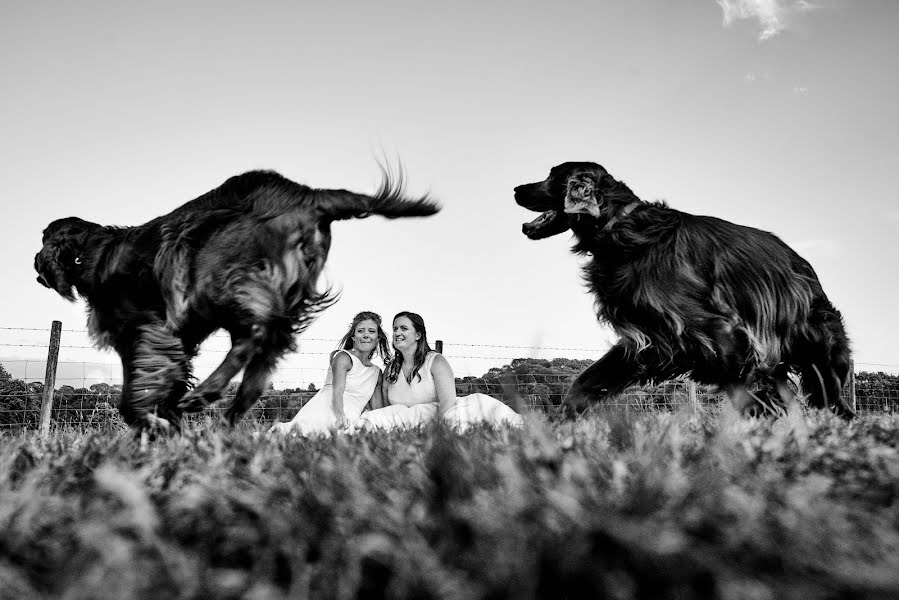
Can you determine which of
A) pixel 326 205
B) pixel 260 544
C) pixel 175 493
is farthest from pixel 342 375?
pixel 260 544

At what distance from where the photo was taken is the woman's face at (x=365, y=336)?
231 inches

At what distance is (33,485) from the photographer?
44.5 inches

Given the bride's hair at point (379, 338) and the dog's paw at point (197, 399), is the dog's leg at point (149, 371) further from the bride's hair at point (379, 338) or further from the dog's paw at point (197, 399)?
the bride's hair at point (379, 338)

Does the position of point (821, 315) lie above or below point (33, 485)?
above

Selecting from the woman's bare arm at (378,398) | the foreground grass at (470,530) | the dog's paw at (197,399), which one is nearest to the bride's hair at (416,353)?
the woman's bare arm at (378,398)

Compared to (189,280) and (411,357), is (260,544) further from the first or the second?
(411,357)

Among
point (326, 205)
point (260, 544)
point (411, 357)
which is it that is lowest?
point (260, 544)

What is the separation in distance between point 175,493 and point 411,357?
4.52 meters

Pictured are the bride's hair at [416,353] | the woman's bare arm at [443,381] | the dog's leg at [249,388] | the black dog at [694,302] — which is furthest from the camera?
the bride's hair at [416,353]

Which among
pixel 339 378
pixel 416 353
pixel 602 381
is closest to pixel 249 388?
pixel 602 381

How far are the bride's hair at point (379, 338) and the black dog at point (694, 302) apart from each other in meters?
2.62

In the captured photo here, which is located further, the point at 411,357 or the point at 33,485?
the point at 411,357

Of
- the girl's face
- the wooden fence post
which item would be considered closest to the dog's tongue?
the girl's face

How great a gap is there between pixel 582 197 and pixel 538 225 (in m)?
0.44
